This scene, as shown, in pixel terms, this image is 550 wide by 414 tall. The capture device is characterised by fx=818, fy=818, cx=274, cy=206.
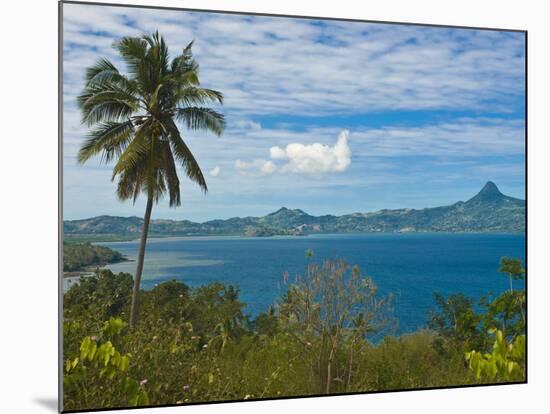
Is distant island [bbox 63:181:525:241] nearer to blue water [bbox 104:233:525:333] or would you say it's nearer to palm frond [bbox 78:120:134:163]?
blue water [bbox 104:233:525:333]

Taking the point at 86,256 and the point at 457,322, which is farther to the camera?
the point at 457,322

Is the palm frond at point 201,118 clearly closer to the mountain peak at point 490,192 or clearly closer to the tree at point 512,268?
the mountain peak at point 490,192

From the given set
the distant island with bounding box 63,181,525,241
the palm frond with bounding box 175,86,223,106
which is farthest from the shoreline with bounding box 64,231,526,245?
the palm frond with bounding box 175,86,223,106

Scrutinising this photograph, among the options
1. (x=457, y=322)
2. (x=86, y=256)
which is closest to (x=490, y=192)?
(x=457, y=322)

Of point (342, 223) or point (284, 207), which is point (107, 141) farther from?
point (342, 223)

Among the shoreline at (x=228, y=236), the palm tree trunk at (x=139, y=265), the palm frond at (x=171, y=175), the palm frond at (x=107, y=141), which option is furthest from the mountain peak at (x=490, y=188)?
the palm frond at (x=107, y=141)

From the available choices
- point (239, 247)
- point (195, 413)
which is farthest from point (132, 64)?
point (195, 413)
